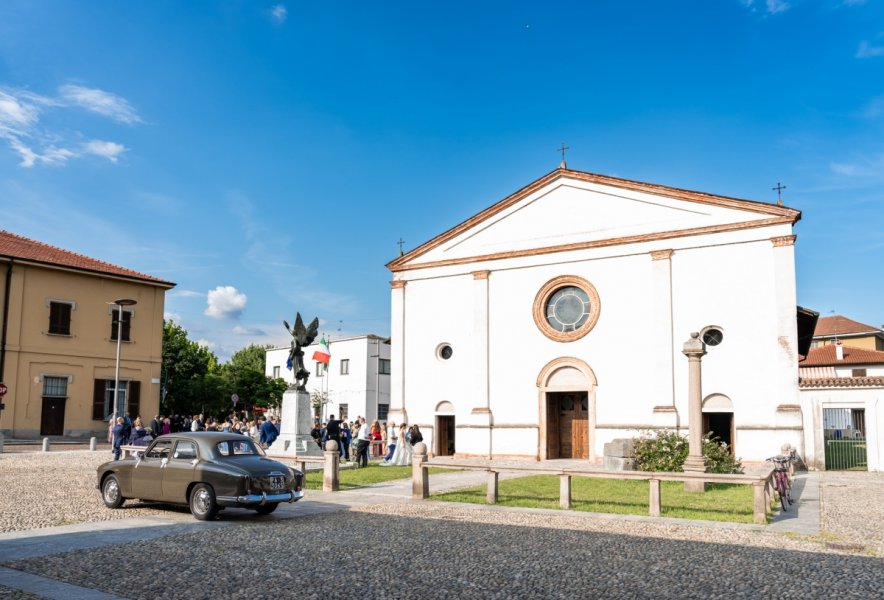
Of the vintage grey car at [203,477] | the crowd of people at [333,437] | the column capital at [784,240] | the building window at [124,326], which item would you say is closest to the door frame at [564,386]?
the crowd of people at [333,437]

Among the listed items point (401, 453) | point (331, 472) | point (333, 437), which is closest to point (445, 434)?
point (401, 453)

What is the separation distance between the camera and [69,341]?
100 ft

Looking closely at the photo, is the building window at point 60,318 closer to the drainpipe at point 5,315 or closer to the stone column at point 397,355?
the drainpipe at point 5,315

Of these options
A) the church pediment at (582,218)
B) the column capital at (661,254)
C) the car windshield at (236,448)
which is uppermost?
the church pediment at (582,218)

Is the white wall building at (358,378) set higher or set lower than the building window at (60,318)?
lower

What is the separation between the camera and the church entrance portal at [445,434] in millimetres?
28078

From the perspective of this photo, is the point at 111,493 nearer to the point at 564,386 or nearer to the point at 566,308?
the point at 564,386

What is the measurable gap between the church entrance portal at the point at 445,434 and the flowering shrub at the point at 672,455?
37.1ft

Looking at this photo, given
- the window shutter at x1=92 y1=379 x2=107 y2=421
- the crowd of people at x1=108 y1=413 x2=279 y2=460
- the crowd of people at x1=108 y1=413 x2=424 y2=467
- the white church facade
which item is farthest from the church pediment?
the window shutter at x1=92 y1=379 x2=107 y2=421

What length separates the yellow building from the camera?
94.9ft

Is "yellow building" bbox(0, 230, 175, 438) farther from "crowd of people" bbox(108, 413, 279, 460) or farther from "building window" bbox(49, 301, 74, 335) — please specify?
"crowd of people" bbox(108, 413, 279, 460)

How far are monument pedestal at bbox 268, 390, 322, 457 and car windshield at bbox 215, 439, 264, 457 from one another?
7992mm

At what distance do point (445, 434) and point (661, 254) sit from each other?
11000 millimetres

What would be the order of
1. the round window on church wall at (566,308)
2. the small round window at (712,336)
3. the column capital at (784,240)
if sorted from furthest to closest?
the round window on church wall at (566,308)
the small round window at (712,336)
the column capital at (784,240)
